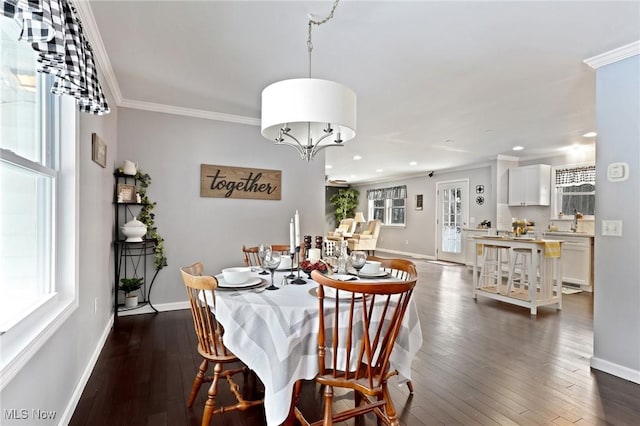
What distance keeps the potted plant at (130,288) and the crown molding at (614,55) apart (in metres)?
4.65

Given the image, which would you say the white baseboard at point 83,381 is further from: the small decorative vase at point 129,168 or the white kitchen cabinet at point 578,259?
the white kitchen cabinet at point 578,259

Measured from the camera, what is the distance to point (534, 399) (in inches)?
84.7

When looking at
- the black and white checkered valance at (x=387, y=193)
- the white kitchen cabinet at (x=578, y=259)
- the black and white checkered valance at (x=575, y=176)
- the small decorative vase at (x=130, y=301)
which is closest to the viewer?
the small decorative vase at (x=130, y=301)

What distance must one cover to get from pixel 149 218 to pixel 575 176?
23.5 ft

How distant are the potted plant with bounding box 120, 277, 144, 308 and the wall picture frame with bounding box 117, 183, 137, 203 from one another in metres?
0.85

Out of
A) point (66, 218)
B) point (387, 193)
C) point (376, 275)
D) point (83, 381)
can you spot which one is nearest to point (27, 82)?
point (66, 218)

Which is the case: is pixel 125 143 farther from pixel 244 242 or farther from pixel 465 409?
pixel 465 409

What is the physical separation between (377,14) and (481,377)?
2576 mm

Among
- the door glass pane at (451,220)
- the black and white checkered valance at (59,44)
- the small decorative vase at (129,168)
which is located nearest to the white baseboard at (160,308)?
the small decorative vase at (129,168)

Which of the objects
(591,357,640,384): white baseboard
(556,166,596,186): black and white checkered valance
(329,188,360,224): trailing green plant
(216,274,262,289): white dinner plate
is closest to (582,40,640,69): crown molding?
(591,357,640,384): white baseboard

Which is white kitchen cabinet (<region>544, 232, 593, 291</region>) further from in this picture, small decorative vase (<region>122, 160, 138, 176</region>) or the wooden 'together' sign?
small decorative vase (<region>122, 160, 138, 176</region>)

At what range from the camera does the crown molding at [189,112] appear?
378 centimetres

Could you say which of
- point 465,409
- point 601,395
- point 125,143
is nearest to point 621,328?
point 601,395

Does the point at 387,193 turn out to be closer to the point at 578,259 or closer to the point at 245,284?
the point at 578,259
